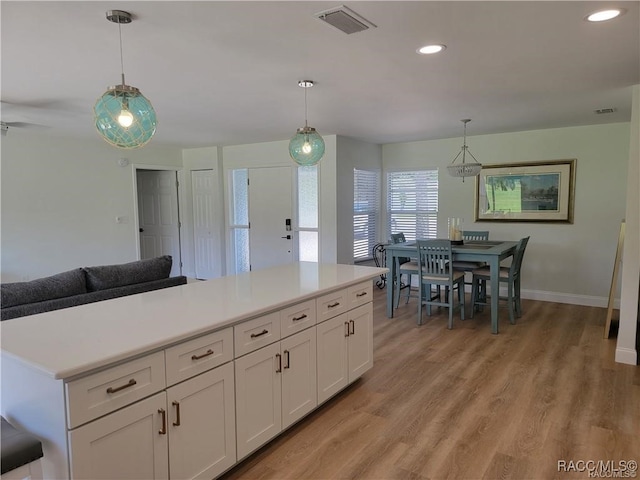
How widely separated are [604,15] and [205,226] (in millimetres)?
6297

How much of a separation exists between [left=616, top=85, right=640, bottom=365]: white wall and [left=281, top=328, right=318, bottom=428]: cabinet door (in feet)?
9.20

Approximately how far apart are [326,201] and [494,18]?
3.98 m

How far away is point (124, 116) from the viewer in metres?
2.18

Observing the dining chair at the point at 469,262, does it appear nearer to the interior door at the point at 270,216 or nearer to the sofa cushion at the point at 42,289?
the interior door at the point at 270,216

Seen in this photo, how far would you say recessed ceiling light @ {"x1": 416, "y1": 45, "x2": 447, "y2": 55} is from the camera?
8.40 ft

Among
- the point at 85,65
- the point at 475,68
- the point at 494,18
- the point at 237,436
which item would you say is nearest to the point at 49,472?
the point at 237,436

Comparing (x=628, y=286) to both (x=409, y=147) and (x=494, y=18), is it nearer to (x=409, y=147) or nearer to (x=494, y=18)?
(x=494, y=18)

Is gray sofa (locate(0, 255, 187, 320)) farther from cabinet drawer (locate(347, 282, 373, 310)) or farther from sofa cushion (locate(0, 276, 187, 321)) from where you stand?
cabinet drawer (locate(347, 282, 373, 310))

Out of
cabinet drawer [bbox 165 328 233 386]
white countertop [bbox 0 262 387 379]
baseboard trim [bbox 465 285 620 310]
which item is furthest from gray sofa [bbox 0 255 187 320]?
baseboard trim [bbox 465 285 620 310]

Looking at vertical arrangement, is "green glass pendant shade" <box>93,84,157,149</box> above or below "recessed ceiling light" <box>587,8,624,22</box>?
below

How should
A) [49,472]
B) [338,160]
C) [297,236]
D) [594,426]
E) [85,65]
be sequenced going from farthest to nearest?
[297,236] < [338,160] < [85,65] < [594,426] < [49,472]

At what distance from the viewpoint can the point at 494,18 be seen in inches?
86.2

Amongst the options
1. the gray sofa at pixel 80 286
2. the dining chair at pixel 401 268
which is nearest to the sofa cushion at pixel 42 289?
the gray sofa at pixel 80 286

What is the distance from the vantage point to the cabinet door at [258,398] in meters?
2.14
